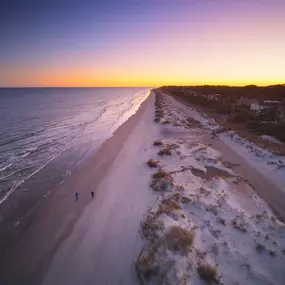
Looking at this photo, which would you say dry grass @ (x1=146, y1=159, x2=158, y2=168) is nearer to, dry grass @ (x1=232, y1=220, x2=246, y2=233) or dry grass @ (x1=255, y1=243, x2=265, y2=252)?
dry grass @ (x1=232, y1=220, x2=246, y2=233)

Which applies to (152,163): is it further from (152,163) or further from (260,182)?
(260,182)

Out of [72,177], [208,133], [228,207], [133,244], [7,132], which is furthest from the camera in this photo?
[7,132]

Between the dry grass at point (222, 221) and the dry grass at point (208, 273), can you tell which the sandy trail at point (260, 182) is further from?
the dry grass at point (208, 273)

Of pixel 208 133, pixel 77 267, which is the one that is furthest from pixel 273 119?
pixel 77 267

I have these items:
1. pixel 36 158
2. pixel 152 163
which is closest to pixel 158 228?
pixel 152 163

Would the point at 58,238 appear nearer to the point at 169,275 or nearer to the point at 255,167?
the point at 169,275

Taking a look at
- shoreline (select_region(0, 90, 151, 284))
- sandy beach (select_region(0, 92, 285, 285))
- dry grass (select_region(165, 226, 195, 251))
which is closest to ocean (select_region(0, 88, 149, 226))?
shoreline (select_region(0, 90, 151, 284))
